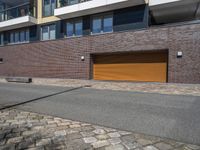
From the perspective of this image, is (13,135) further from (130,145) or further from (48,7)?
(48,7)

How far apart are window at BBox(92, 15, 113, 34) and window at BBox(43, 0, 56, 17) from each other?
5.74 metres

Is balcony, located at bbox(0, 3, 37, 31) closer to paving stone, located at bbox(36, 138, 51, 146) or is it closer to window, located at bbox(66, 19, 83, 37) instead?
window, located at bbox(66, 19, 83, 37)

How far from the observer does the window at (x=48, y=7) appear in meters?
18.3

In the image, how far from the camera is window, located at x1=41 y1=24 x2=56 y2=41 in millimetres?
18391

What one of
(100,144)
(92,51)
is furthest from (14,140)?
(92,51)

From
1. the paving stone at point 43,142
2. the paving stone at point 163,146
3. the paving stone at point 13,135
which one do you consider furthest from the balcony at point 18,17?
the paving stone at point 163,146

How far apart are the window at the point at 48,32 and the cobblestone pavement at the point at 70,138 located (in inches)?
609

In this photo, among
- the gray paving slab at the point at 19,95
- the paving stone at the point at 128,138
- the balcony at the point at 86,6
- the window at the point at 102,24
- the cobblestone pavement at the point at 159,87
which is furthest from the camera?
the window at the point at 102,24

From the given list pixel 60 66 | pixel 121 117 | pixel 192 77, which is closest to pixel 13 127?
pixel 121 117

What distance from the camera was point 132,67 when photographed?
13234 mm

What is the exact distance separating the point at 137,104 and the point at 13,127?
4120mm

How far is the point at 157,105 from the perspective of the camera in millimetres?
5914

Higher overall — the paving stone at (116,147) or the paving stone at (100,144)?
the paving stone at (100,144)

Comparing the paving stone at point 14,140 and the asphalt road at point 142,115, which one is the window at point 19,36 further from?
the paving stone at point 14,140
